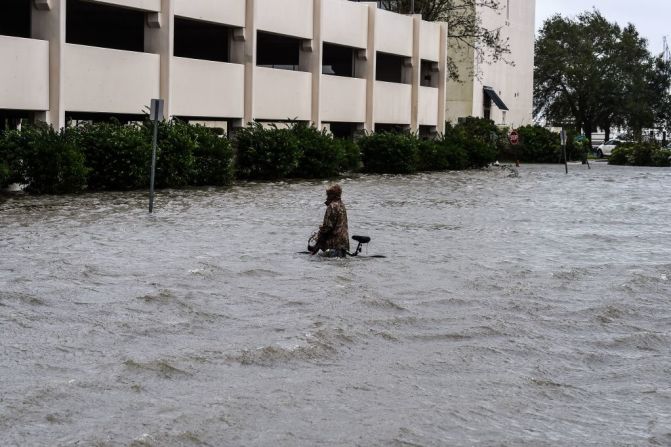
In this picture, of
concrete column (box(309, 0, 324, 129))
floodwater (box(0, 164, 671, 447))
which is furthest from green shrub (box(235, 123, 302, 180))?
floodwater (box(0, 164, 671, 447))

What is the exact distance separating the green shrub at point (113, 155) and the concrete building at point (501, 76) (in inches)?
1475

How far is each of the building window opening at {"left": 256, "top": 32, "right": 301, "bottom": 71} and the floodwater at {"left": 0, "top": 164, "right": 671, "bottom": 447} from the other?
76.9 ft

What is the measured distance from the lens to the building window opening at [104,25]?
1558 inches

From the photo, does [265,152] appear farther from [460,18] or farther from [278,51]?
[460,18]

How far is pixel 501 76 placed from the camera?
8150 cm

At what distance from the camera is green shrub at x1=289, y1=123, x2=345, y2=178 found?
44.5m

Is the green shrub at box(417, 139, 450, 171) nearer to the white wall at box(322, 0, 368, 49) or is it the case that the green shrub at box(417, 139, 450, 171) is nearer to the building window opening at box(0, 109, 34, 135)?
the white wall at box(322, 0, 368, 49)

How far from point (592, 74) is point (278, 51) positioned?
54.3 meters

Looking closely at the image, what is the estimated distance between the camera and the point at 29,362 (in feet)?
38.7

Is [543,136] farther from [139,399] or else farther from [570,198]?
[139,399]

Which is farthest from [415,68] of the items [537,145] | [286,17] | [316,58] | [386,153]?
[537,145]

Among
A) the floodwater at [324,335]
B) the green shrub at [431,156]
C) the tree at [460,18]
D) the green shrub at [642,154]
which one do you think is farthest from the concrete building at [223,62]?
the green shrub at [642,154]

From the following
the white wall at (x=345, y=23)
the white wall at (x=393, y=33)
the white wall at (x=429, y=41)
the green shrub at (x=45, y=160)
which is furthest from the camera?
the white wall at (x=429, y=41)

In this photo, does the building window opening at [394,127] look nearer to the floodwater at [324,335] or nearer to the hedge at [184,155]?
the hedge at [184,155]
